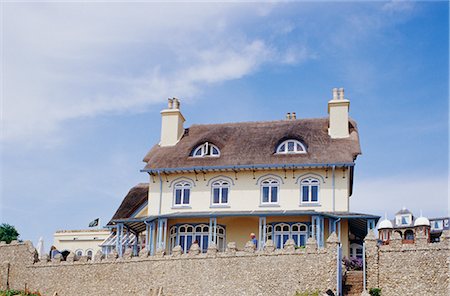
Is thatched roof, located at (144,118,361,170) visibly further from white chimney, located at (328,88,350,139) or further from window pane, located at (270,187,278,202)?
window pane, located at (270,187,278,202)

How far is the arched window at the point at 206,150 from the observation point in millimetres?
45375

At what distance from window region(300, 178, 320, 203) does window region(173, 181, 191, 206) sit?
7.06 metres

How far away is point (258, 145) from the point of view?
44688 millimetres

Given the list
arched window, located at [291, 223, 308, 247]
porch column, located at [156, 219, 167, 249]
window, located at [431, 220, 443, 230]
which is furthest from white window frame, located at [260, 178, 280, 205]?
window, located at [431, 220, 443, 230]

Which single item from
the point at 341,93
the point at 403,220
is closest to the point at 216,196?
the point at 341,93

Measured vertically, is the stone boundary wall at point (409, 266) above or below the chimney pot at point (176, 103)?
below

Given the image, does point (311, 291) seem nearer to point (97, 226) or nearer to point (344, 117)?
point (344, 117)

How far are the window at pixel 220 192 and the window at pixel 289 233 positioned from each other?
366 centimetres

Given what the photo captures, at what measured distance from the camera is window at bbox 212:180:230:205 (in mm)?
44322

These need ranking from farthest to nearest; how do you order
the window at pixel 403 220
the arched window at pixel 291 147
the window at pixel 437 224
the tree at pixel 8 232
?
the window at pixel 403 220, the window at pixel 437 224, the tree at pixel 8 232, the arched window at pixel 291 147

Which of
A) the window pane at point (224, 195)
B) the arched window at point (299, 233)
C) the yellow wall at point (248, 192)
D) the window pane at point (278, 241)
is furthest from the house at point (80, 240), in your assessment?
the arched window at point (299, 233)

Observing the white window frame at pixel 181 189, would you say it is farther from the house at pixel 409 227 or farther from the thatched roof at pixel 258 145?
the house at pixel 409 227

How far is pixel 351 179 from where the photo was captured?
45375 millimetres

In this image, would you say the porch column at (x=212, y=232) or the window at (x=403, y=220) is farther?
the window at (x=403, y=220)
